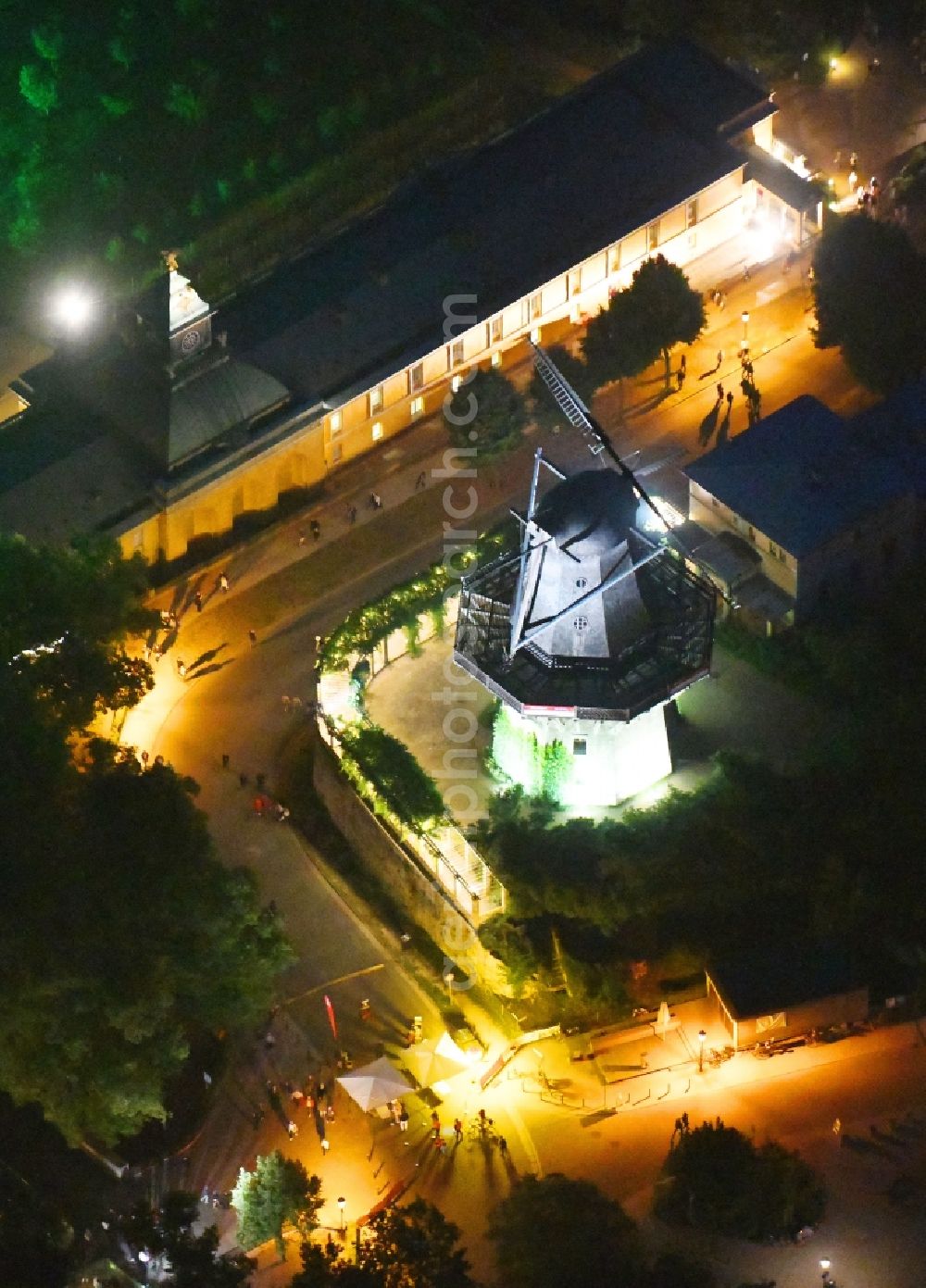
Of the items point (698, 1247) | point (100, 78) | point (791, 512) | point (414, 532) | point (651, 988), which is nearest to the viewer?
point (698, 1247)

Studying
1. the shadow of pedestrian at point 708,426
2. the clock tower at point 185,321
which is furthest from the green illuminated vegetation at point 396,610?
the clock tower at point 185,321

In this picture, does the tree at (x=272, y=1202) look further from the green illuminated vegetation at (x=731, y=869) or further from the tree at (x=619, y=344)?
the tree at (x=619, y=344)

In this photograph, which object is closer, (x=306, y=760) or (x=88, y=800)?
(x=88, y=800)

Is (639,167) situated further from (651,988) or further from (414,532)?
(651,988)

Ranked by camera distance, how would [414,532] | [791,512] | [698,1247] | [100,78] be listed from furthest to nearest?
[100,78]
[414,532]
[791,512]
[698,1247]

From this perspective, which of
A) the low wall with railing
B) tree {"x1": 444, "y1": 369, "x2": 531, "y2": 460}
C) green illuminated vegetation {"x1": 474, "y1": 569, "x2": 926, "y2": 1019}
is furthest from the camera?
tree {"x1": 444, "y1": 369, "x2": 531, "y2": 460}

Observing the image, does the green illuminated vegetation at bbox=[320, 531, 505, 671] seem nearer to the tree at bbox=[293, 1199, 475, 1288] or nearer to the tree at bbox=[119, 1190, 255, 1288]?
the tree at bbox=[119, 1190, 255, 1288]

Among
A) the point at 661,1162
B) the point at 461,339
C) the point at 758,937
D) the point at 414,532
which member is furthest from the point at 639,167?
the point at 661,1162

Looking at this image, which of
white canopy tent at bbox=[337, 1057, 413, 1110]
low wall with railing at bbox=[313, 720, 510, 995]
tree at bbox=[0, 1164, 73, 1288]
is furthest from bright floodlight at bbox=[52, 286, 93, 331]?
tree at bbox=[0, 1164, 73, 1288]
